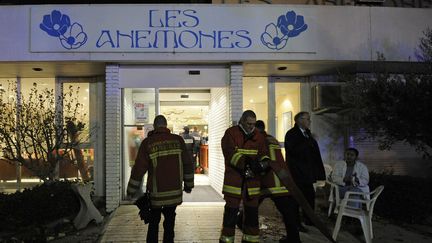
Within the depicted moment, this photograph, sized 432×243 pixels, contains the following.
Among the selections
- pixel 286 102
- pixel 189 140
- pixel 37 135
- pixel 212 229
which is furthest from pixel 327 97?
pixel 37 135

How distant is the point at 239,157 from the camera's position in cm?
487

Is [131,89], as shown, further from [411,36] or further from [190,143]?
[411,36]

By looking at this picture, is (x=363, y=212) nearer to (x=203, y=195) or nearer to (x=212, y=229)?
(x=212, y=229)

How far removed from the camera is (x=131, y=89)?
351 inches

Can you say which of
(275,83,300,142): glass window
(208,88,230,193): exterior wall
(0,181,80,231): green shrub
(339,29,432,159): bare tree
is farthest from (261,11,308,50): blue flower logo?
(0,181,80,231): green shrub

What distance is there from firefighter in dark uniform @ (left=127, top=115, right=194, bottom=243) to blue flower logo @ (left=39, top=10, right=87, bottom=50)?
13.2 feet

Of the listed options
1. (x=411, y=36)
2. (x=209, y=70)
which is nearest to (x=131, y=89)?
(x=209, y=70)

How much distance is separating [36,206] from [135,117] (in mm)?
2638

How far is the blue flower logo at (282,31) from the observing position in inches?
336

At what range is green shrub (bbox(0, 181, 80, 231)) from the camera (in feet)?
24.2

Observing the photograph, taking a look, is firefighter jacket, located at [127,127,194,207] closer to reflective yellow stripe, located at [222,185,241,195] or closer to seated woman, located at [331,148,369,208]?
reflective yellow stripe, located at [222,185,241,195]

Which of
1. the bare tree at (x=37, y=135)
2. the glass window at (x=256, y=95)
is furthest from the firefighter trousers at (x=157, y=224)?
the glass window at (x=256, y=95)

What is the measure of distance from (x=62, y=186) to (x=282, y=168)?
4.55 meters

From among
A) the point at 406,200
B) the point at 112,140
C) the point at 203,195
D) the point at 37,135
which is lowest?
the point at 203,195
